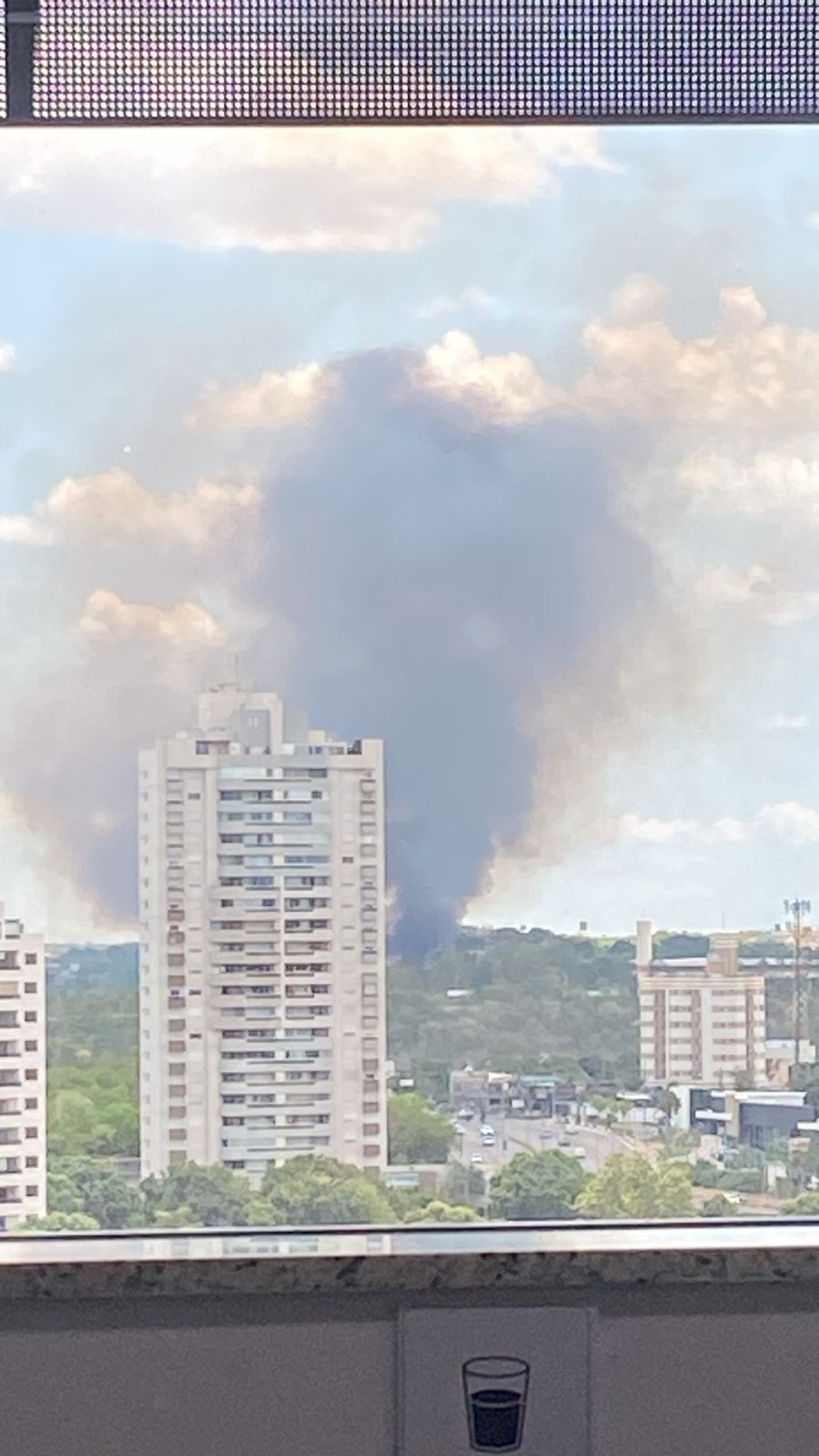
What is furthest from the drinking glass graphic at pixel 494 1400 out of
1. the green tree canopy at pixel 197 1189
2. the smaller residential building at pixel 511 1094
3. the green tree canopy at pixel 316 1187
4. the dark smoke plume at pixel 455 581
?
the dark smoke plume at pixel 455 581

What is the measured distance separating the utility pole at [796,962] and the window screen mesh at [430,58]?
7.28 feet

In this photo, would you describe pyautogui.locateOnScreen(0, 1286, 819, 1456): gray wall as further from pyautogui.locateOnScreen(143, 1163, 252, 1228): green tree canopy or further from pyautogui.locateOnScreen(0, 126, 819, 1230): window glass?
pyautogui.locateOnScreen(0, 126, 819, 1230): window glass

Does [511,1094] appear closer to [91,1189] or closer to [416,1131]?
[416,1131]

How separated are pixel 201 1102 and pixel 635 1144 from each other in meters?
1.01

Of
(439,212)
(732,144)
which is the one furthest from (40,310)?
(732,144)

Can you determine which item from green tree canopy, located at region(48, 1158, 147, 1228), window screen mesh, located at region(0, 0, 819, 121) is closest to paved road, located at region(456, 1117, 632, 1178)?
green tree canopy, located at region(48, 1158, 147, 1228)

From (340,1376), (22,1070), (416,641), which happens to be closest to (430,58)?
(340,1376)

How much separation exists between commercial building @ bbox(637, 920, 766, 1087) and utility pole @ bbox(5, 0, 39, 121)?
2409 mm

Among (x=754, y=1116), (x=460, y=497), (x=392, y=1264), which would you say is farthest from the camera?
(x=460, y=497)

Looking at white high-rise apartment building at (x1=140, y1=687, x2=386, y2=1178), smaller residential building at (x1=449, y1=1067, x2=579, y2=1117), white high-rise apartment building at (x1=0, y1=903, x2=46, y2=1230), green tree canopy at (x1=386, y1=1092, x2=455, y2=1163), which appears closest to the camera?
white high-rise apartment building at (x1=0, y1=903, x2=46, y2=1230)

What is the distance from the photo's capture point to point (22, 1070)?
298 cm

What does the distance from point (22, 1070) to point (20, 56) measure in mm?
2056

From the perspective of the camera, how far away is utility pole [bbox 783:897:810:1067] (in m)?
3.31

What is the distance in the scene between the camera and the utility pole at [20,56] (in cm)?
149
